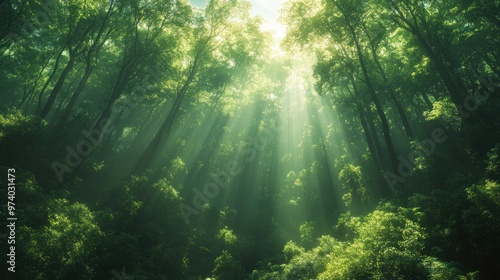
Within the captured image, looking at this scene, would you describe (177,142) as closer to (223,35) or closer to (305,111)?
(223,35)

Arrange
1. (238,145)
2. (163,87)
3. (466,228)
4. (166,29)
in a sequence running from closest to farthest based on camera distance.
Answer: (466,228), (166,29), (163,87), (238,145)

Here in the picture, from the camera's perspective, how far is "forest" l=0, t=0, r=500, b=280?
28.8 feet

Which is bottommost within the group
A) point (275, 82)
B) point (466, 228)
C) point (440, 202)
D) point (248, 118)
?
point (466, 228)

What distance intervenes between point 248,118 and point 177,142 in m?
10.9

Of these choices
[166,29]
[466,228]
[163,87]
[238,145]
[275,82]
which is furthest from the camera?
[275,82]

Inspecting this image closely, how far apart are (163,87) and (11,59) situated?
20054 mm

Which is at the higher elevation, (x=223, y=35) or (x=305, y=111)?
(x=305, y=111)

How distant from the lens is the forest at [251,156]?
8.77 metres

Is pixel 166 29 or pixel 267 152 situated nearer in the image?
pixel 166 29

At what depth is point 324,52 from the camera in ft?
72.5

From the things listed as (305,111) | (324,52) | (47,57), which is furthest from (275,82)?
(47,57)

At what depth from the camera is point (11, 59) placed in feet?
109

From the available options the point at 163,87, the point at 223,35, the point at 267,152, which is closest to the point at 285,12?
the point at 223,35

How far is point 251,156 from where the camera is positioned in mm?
35938
